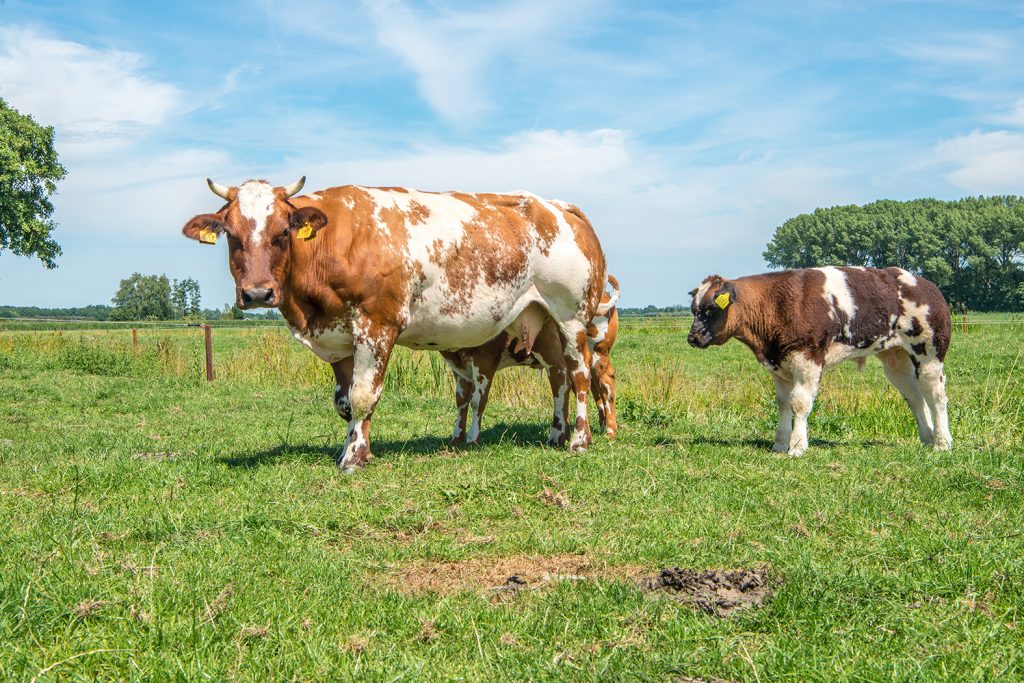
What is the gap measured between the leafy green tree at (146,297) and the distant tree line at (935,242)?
8503 centimetres

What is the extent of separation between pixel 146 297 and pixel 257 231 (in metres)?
134

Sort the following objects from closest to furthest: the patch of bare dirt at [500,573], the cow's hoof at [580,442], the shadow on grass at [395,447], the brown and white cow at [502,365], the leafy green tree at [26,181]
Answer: the patch of bare dirt at [500,573] → the shadow on grass at [395,447] → the cow's hoof at [580,442] → the brown and white cow at [502,365] → the leafy green tree at [26,181]

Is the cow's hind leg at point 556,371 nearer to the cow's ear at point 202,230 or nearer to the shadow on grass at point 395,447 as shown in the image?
the shadow on grass at point 395,447

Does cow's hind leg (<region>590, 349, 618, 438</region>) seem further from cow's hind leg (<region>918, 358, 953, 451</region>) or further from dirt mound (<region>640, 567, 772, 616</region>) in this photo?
dirt mound (<region>640, 567, 772, 616</region>)

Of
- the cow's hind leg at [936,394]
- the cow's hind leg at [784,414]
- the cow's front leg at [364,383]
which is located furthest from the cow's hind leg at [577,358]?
the cow's hind leg at [936,394]

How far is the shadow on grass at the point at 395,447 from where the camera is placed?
8531 mm

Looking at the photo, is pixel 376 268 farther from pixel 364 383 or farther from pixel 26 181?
pixel 26 181

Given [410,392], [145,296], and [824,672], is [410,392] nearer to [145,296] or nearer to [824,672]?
[824,672]

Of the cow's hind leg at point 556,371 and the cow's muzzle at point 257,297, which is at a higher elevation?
the cow's muzzle at point 257,297

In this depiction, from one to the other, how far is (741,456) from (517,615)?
5016 mm

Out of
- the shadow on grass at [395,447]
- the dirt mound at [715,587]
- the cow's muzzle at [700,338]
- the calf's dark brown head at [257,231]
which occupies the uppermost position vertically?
the calf's dark brown head at [257,231]

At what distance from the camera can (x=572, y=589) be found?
478 centimetres

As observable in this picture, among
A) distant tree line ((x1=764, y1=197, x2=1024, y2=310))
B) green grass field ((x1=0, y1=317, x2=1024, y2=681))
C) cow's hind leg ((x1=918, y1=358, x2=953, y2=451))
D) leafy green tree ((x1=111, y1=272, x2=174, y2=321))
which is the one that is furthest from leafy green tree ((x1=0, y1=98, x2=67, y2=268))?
leafy green tree ((x1=111, y1=272, x2=174, y2=321))

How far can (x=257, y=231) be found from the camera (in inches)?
306
